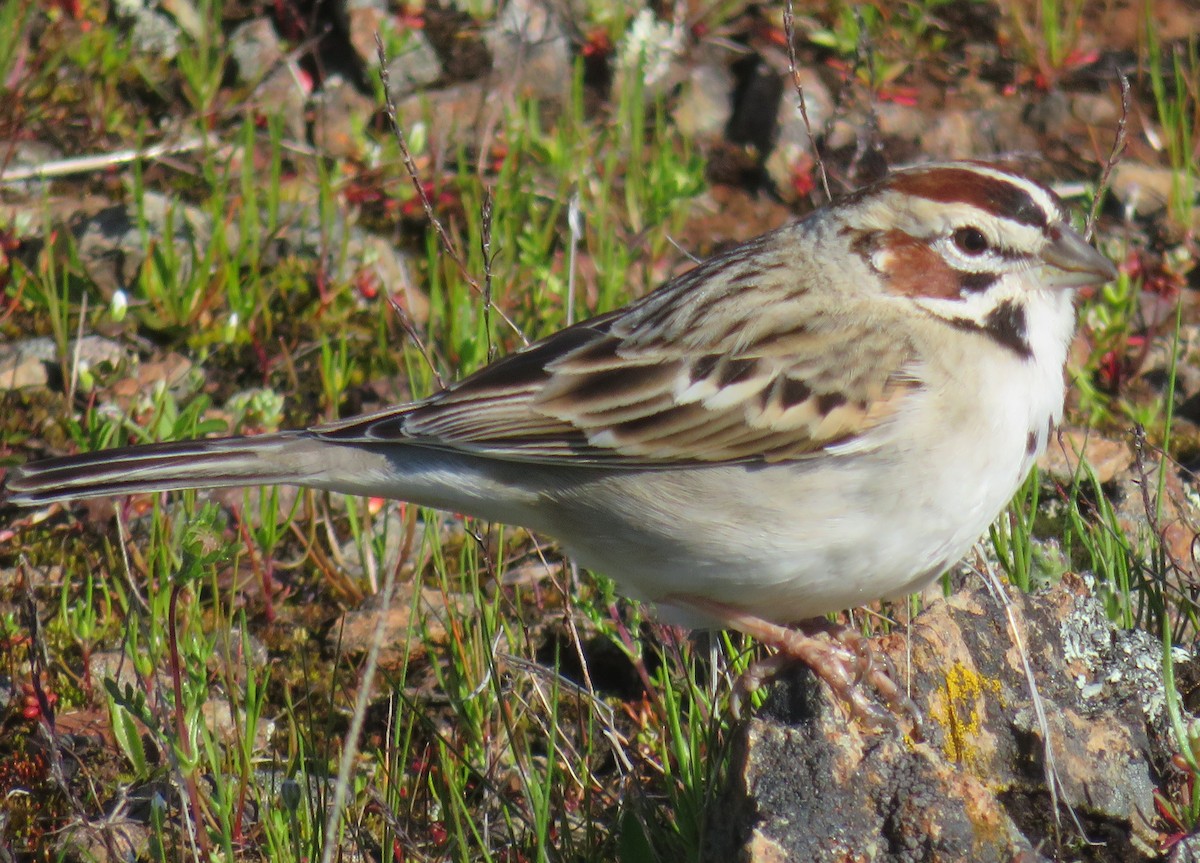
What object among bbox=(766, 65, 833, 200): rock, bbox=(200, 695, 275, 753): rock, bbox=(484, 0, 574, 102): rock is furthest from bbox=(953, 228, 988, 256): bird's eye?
bbox=(484, 0, 574, 102): rock

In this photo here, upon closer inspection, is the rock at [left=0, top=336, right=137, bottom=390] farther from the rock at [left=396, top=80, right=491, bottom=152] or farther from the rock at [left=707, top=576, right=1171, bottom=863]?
the rock at [left=707, top=576, right=1171, bottom=863]

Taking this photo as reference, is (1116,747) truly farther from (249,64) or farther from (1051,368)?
(249,64)

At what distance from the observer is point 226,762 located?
12.3ft

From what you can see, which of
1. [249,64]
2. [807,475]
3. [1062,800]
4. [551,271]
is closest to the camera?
[1062,800]

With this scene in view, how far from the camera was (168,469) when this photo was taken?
378 cm

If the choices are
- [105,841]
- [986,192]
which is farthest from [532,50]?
[105,841]

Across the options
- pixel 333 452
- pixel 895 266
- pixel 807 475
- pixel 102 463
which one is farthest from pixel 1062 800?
pixel 102 463

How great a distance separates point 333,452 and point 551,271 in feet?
6.13

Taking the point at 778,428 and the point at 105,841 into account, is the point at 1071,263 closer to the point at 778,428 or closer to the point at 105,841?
the point at 778,428

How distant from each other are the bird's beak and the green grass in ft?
2.32

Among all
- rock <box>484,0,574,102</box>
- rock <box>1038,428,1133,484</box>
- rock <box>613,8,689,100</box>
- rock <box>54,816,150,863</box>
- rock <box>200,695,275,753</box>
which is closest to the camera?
rock <box>54,816,150,863</box>

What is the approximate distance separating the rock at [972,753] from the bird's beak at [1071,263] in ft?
2.37

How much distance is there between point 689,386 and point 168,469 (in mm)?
1290

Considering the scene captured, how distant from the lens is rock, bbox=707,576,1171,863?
9.82 feet
